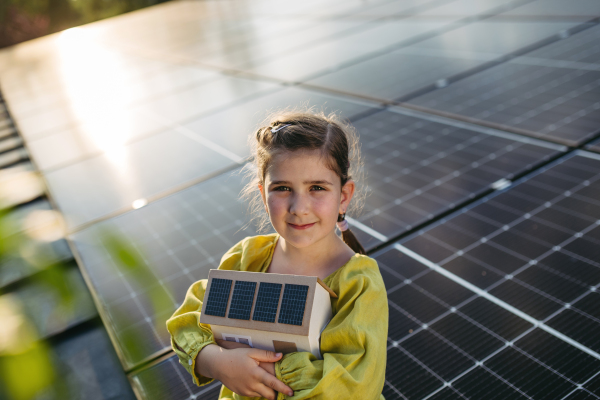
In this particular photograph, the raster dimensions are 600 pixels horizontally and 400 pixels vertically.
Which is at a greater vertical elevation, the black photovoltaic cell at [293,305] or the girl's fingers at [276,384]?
the black photovoltaic cell at [293,305]

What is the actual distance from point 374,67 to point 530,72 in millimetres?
2605

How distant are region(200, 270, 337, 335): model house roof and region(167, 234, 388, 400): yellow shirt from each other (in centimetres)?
10

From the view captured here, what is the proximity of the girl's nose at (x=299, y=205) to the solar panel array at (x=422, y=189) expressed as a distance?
1.01ft

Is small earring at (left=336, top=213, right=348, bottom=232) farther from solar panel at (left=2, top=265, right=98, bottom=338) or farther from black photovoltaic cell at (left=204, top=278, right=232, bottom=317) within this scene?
solar panel at (left=2, top=265, right=98, bottom=338)

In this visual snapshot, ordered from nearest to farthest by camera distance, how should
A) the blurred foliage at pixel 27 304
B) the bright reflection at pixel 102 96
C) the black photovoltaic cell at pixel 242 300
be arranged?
the black photovoltaic cell at pixel 242 300
the blurred foliage at pixel 27 304
the bright reflection at pixel 102 96

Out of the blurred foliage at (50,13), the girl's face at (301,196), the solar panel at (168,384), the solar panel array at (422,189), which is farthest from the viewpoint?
the blurred foliage at (50,13)

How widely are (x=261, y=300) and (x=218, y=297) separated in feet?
0.64

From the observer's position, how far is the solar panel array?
2.76 metres

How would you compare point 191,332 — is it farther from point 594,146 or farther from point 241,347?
point 594,146

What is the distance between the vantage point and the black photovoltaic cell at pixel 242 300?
188cm

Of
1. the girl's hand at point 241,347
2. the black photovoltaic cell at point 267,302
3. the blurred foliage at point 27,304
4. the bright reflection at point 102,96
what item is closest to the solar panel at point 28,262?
the blurred foliage at point 27,304

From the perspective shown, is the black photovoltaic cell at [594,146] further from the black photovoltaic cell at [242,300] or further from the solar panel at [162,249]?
the black photovoltaic cell at [242,300]

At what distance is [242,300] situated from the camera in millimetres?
1901

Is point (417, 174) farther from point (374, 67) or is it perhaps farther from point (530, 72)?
point (374, 67)
